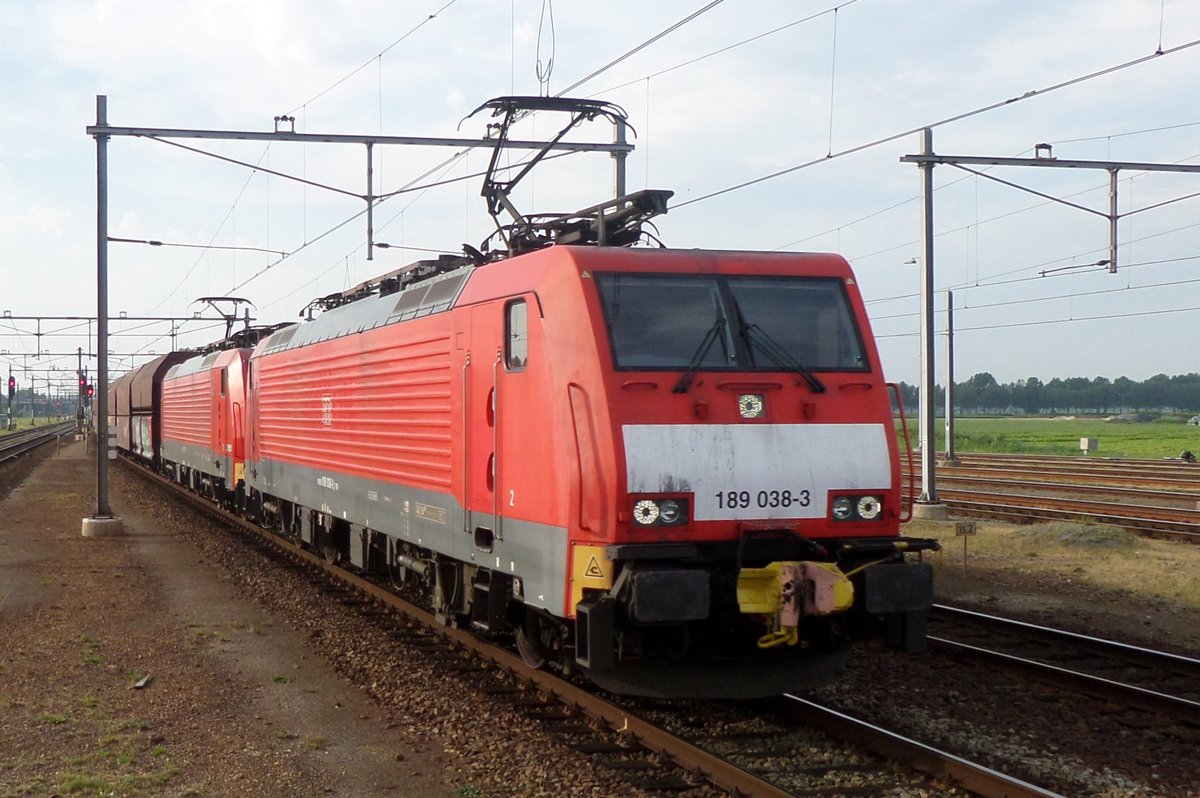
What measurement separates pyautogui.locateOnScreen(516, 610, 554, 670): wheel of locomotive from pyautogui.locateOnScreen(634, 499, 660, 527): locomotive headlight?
159 cm

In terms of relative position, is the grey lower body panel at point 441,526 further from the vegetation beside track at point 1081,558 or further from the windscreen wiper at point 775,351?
the vegetation beside track at point 1081,558

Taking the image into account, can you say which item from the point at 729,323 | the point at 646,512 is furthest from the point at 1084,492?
the point at 646,512

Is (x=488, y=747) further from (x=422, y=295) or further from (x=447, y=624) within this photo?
(x=422, y=295)

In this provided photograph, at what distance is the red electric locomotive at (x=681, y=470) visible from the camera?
7.11 metres

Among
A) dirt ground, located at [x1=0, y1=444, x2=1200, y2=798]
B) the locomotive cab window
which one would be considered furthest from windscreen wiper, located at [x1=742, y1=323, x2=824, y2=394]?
dirt ground, located at [x1=0, y1=444, x2=1200, y2=798]

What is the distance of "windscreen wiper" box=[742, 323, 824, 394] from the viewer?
25.6ft

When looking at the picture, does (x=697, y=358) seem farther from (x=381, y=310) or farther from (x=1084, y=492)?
(x=1084, y=492)

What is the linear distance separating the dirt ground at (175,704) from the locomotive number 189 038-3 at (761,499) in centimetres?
231

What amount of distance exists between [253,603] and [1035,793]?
9396 millimetres

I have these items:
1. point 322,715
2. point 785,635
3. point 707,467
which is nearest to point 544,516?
point 707,467

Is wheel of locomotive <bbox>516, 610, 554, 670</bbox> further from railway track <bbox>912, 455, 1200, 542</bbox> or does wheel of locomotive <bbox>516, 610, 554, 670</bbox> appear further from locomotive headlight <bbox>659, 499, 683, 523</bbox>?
railway track <bbox>912, 455, 1200, 542</bbox>

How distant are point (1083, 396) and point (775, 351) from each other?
12837cm

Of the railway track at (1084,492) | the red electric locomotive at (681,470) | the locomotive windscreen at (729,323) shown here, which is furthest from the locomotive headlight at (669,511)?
the railway track at (1084,492)

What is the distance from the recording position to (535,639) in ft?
28.3
